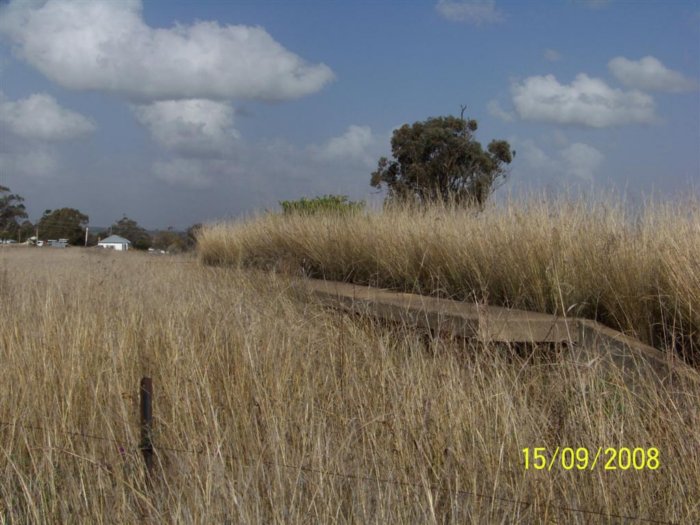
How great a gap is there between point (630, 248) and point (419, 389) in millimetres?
1928

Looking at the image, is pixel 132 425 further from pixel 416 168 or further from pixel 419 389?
pixel 416 168

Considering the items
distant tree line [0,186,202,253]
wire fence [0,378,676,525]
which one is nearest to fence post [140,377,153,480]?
wire fence [0,378,676,525]

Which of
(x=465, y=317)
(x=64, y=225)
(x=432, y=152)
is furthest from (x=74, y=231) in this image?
(x=465, y=317)

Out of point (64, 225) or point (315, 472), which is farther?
point (64, 225)

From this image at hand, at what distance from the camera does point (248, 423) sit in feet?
10.3

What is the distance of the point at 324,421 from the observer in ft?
10.3

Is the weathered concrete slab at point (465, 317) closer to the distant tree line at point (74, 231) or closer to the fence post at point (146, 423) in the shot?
the fence post at point (146, 423)

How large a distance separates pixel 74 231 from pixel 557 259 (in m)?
24.2

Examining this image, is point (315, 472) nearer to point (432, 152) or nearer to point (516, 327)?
point (516, 327)

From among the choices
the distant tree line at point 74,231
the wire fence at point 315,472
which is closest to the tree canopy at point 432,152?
the distant tree line at point 74,231

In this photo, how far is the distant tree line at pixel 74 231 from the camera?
19938 millimetres

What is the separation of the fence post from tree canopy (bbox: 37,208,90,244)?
22255mm

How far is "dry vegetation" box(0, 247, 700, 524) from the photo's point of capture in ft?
8.22

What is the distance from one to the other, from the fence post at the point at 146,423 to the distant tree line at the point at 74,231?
15.4 metres
